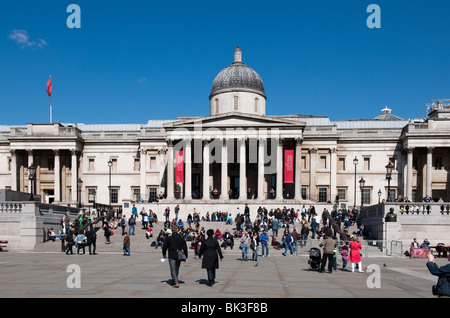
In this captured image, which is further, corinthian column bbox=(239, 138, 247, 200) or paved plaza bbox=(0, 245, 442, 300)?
corinthian column bbox=(239, 138, 247, 200)

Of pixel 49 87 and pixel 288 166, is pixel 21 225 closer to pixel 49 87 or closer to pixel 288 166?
pixel 288 166

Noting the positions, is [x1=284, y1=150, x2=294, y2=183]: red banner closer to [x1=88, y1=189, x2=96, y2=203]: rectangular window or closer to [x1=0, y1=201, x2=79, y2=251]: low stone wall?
[x1=88, y1=189, x2=96, y2=203]: rectangular window

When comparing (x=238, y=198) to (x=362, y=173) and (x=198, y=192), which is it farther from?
(x=362, y=173)

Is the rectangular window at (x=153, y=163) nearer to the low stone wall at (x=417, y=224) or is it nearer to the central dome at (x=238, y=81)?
the central dome at (x=238, y=81)

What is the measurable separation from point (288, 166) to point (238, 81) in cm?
1382

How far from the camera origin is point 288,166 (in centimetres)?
5203

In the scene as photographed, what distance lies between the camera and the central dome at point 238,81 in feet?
191

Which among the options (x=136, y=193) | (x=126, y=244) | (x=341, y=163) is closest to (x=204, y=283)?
(x=126, y=244)

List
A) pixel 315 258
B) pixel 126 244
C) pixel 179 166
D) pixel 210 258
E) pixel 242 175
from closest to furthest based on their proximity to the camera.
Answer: pixel 210 258 → pixel 315 258 → pixel 126 244 → pixel 242 175 → pixel 179 166

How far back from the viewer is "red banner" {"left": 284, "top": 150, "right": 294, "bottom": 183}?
51.8 m

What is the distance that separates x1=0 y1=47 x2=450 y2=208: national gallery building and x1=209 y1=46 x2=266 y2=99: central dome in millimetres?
142

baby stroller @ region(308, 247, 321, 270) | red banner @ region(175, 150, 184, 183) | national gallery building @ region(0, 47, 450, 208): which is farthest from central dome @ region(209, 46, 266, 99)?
baby stroller @ region(308, 247, 321, 270)

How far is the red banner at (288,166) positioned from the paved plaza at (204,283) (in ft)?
103

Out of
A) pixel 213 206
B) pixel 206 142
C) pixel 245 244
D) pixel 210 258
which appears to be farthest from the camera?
pixel 206 142
